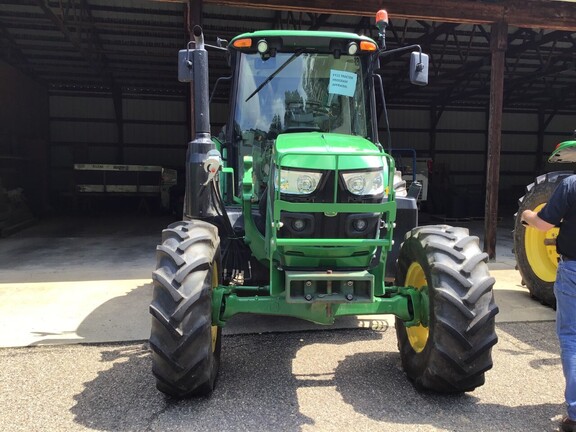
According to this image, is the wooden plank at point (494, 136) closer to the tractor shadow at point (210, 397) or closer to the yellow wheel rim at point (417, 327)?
the yellow wheel rim at point (417, 327)

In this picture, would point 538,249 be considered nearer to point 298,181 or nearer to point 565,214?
point 565,214

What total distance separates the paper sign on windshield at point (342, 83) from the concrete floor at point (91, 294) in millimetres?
2229

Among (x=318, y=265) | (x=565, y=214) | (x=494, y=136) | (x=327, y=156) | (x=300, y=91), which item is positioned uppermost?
(x=300, y=91)

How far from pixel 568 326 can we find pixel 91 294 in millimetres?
5140

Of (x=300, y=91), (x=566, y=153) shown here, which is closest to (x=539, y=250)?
(x=566, y=153)

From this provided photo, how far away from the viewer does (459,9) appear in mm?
7625

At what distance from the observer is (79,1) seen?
10445 mm

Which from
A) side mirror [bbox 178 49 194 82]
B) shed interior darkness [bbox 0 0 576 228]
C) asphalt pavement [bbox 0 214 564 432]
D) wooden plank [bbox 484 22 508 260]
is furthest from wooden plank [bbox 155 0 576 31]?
asphalt pavement [bbox 0 214 564 432]

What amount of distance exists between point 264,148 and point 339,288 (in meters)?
1.63

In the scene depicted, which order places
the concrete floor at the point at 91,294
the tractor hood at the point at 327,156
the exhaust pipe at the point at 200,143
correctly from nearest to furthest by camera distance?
1. the tractor hood at the point at 327,156
2. the exhaust pipe at the point at 200,143
3. the concrete floor at the point at 91,294

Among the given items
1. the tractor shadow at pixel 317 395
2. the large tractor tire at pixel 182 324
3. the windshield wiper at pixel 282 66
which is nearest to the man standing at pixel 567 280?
the tractor shadow at pixel 317 395

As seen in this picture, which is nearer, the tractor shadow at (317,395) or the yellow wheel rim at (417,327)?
the tractor shadow at (317,395)

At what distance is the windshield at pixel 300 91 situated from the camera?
13.7 ft

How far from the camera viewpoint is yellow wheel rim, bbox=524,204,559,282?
548cm
